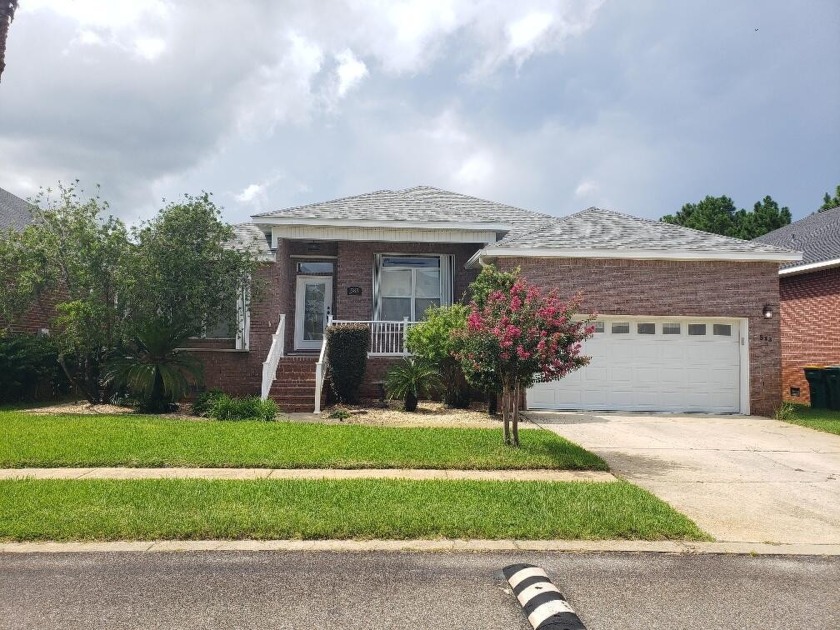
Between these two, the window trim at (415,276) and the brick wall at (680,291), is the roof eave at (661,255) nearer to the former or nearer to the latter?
the brick wall at (680,291)

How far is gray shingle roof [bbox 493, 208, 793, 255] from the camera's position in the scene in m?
13.8

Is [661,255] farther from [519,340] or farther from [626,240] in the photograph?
[519,340]

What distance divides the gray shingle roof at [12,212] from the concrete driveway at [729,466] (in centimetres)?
1669

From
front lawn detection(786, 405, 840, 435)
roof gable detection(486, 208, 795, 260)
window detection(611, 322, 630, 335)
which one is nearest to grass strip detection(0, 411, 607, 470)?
window detection(611, 322, 630, 335)

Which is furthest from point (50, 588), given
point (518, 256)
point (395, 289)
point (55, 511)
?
point (395, 289)

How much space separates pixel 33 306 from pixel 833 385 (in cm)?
2129

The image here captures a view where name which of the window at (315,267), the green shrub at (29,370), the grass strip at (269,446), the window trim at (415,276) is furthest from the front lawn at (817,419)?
the green shrub at (29,370)

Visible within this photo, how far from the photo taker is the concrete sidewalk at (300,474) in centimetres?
692

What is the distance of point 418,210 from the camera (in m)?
15.6

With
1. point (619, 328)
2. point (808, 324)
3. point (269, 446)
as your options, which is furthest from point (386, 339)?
point (808, 324)

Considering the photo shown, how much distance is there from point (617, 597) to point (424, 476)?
336cm

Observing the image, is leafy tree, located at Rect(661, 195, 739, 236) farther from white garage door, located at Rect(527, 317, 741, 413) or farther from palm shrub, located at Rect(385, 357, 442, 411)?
palm shrub, located at Rect(385, 357, 442, 411)

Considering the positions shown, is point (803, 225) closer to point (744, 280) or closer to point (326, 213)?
point (744, 280)

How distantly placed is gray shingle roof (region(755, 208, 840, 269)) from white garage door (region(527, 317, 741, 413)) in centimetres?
468
